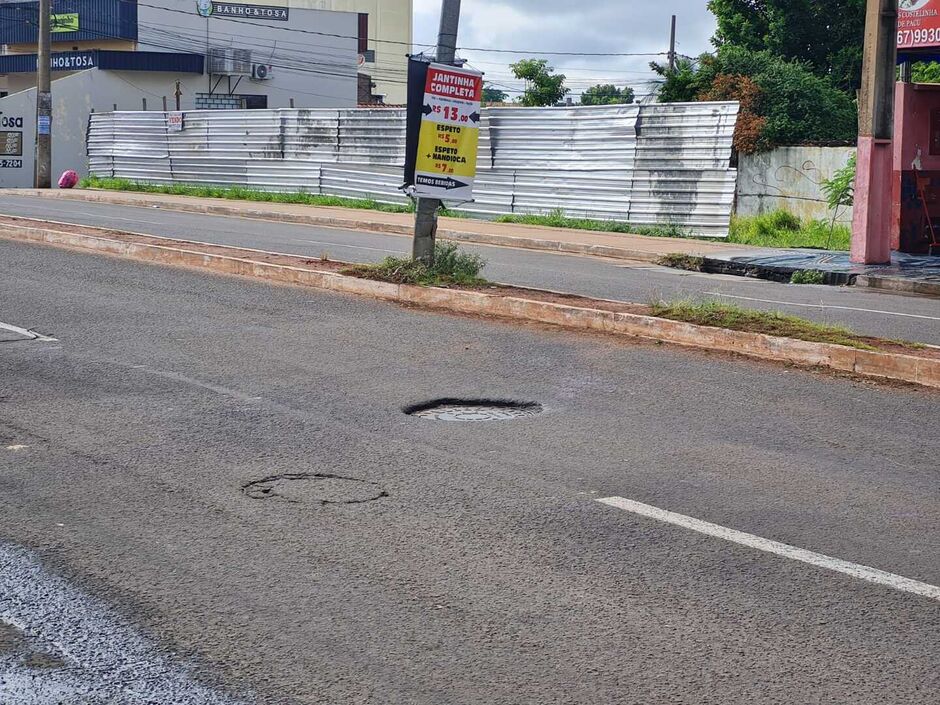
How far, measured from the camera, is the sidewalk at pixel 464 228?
2097 cm

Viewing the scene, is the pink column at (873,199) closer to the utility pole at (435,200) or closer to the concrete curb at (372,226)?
the concrete curb at (372,226)

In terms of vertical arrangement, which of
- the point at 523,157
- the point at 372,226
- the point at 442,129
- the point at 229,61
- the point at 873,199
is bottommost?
the point at 372,226

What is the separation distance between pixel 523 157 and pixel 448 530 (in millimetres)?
23169

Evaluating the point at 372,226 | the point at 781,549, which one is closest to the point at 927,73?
the point at 372,226

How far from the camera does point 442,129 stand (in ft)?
42.1

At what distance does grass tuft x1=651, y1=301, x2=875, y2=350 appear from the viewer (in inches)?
379

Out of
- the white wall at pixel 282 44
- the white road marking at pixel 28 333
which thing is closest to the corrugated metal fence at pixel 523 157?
the white road marking at pixel 28 333

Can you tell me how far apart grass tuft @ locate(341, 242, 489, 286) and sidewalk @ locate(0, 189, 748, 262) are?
288 inches

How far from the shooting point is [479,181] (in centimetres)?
2888

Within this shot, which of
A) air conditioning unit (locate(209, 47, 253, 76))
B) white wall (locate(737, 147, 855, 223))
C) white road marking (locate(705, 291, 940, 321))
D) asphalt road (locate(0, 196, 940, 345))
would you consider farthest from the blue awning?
white road marking (locate(705, 291, 940, 321))

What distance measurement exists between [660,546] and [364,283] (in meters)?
7.94

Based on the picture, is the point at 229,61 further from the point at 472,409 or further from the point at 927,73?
the point at 472,409

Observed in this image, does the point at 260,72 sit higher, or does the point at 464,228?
the point at 260,72

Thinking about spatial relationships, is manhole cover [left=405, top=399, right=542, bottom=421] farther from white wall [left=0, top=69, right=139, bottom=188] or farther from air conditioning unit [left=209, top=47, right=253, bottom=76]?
air conditioning unit [left=209, top=47, right=253, bottom=76]
